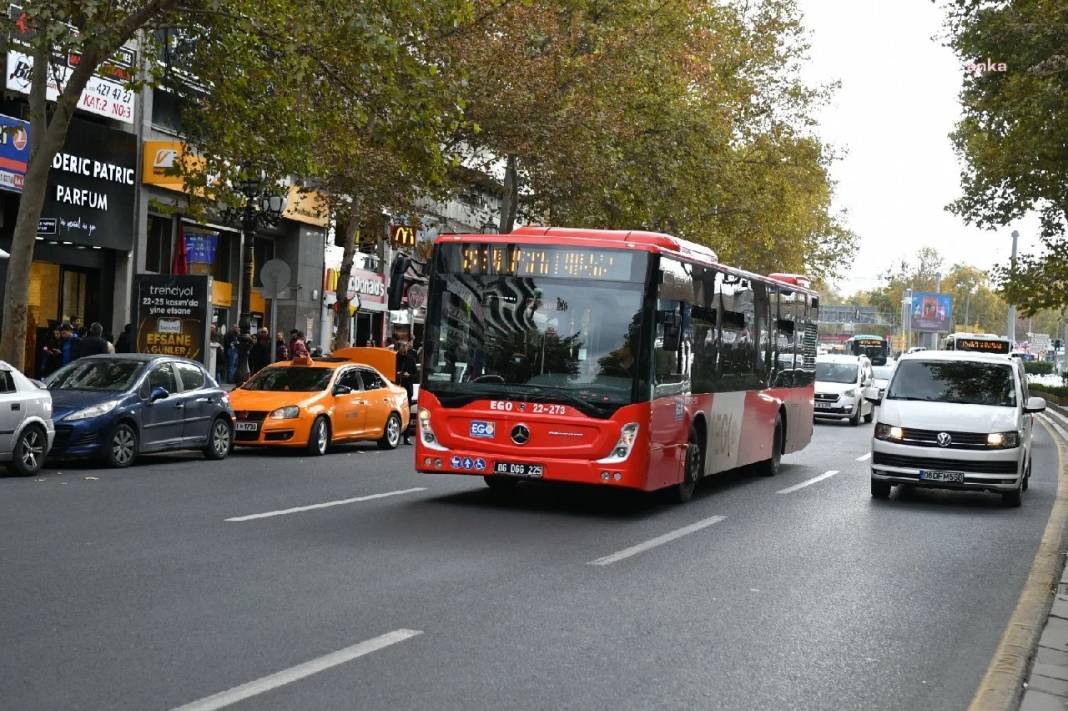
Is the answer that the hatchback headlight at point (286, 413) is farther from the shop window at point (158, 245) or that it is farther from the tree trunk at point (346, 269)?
the shop window at point (158, 245)

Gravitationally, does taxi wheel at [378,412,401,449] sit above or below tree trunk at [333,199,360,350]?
below

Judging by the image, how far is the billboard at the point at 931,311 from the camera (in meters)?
121

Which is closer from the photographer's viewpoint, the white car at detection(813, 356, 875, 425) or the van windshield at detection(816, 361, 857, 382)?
the white car at detection(813, 356, 875, 425)

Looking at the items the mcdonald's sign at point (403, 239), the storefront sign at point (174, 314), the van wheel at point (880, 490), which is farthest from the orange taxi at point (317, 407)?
the mcdonald's sign at point (403, 239)

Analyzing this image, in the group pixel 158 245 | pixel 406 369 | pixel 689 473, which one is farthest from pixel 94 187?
pixel 689 473

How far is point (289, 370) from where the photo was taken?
23.2 metres

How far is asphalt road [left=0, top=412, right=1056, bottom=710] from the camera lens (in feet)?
21.8

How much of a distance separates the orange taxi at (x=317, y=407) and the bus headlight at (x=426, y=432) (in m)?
7.55

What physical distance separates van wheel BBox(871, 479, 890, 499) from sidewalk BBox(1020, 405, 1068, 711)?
7359 mm

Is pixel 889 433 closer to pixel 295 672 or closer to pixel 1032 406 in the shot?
pixel 1032 406

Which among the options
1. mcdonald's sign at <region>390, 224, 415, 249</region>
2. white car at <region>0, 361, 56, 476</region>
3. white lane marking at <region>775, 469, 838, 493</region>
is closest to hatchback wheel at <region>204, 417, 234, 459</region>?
white car at <region>0, 361, 56, 476</region>

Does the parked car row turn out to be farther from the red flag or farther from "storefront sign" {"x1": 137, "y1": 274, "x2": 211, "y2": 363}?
the red flag

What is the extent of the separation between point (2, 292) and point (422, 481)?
14.1 meters

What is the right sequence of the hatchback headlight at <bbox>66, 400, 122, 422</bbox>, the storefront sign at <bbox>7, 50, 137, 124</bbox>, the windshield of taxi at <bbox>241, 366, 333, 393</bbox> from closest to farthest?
1. the hatchback headlight at <bbox>66, 400, 122, 422</bbox>
2. the windshield of taxi at <bbox>241, 366, 333, 393</bbox>
3. the storefront sign at <bbox>7, 50, 137, 124</bbox>
